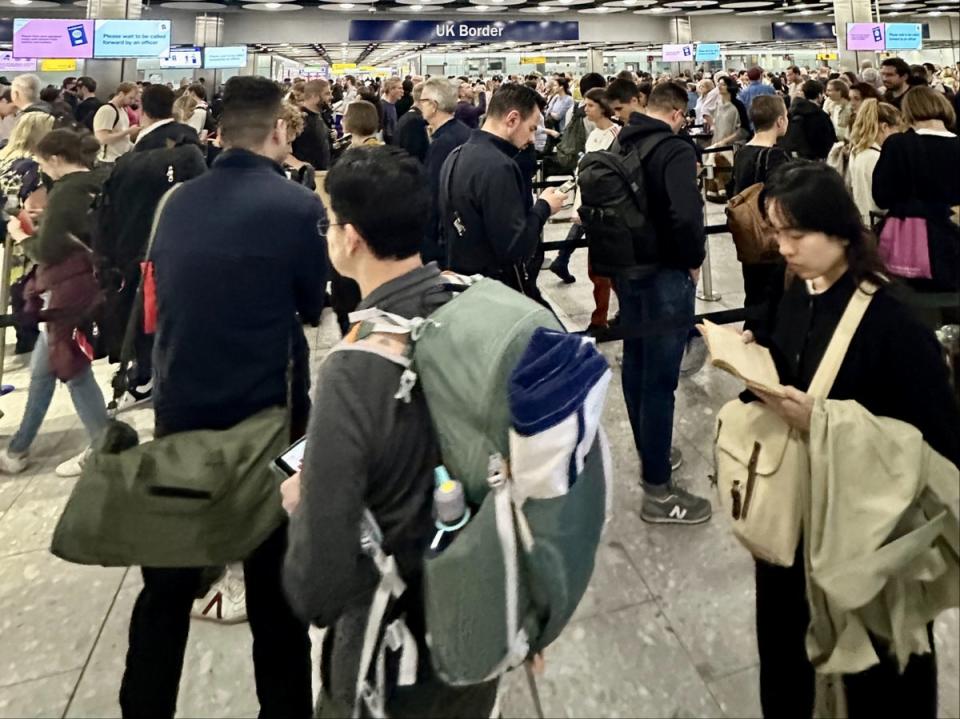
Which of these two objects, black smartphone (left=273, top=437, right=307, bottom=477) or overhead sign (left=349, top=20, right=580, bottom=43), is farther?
overhead sign (left=349, top=20, right=580, bottom=43)

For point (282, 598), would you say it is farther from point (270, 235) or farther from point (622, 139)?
point (622, 139)

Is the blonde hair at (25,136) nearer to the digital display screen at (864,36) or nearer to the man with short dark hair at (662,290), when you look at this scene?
the man with short dark hair at (662,290)

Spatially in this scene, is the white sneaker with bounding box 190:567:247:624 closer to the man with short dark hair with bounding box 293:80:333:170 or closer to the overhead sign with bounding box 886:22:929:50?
the man with short dark hair with bounding box 293:80:333:170

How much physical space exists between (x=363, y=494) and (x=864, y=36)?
19.4 m

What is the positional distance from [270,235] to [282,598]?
0.90 metres

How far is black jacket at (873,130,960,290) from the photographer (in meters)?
3.54

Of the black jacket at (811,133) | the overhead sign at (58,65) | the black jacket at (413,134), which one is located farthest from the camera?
the overhead sign at (58,65)

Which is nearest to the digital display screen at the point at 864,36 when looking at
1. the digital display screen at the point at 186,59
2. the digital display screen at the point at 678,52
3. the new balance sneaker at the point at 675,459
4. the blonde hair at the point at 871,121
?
the digital display screen at the point at 678,52

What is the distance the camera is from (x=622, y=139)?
278 centimetres

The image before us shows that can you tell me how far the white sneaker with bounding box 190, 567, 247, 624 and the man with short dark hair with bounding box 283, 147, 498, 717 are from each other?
1296 millimetres

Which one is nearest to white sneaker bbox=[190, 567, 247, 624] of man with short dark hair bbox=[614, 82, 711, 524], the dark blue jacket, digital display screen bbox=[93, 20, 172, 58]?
the dark blue jacket

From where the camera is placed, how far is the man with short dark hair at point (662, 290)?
2.63m

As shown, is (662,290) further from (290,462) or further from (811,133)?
(811,133)

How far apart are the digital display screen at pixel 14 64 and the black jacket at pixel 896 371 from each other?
89.4 ft
